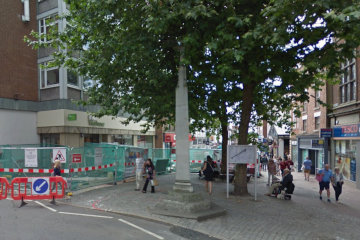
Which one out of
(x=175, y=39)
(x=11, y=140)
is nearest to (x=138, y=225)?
(x=175, y=39)

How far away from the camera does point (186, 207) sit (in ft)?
28.5

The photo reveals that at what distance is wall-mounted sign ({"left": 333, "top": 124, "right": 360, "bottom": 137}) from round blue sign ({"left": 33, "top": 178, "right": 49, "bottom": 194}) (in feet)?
52.2

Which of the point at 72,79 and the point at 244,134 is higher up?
the point at 72,79

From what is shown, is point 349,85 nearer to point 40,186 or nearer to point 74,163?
point 74,163

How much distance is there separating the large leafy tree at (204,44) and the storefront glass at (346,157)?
8867 millimetres

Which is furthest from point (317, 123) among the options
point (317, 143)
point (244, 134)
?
point (244, 134)

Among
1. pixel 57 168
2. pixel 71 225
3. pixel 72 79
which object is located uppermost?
pixel 72 79

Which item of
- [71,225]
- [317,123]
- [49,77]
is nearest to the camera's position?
[71,225]

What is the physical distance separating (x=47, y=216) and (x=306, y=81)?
8139mm

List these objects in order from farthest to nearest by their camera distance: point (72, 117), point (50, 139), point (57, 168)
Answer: point (50, 139), point (72, 117), point (57, 168)

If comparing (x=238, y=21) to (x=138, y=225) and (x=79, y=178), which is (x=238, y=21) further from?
(x=79, y=178)

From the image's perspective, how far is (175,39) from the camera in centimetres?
959

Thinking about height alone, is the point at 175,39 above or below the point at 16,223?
above

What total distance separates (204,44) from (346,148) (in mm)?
14107
